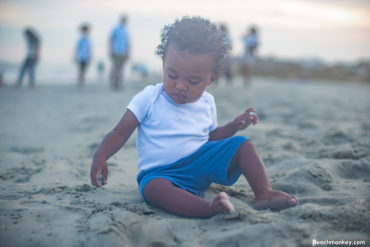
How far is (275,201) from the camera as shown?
1911 millimetres

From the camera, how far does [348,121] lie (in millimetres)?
4980

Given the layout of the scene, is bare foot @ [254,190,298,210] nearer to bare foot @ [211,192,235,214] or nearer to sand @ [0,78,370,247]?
sand @ [0,78,370,247]

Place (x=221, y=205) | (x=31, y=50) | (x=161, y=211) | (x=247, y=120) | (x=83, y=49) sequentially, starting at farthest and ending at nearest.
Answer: (x=83, y=49) → (x=31, y=50) → (x=247, y=120) → (x=161, y=211) → (x=221, y=205)

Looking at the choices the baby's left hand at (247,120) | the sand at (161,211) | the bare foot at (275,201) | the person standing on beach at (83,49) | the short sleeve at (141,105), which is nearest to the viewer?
the sand at (161,211)

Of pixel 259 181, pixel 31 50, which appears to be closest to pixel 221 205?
pixel 259 181

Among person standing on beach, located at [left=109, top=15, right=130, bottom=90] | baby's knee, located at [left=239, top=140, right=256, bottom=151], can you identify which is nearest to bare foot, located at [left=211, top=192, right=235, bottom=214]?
baby's knee, located at [left=239, top=140, right=256, bottom=151]

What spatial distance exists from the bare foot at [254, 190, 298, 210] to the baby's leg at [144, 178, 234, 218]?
0.74 ft

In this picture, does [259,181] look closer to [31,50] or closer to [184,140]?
[184,140]

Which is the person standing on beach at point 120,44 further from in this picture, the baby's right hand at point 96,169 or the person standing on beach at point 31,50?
the baby's right hand at point 96,169

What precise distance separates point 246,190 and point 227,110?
3448 millimetres

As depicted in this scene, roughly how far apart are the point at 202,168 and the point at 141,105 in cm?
53

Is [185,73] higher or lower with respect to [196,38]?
lower

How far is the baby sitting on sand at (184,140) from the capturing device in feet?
6.47

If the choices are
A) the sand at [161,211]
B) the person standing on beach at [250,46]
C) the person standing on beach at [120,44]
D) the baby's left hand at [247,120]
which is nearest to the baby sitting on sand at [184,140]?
the sand at [161,211]
